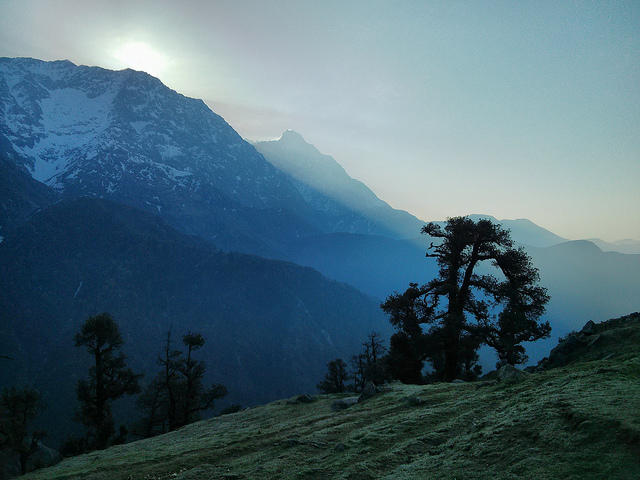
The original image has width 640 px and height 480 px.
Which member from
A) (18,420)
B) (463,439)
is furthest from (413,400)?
(18,420)

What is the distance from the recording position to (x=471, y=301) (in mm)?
28797

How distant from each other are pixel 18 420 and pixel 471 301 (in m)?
55.9

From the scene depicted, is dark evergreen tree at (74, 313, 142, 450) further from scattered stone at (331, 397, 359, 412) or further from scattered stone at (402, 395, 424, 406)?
scattered stone at (402, 395, 424, 406)

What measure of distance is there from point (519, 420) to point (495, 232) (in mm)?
21367

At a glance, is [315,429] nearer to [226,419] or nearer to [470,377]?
[226,419]

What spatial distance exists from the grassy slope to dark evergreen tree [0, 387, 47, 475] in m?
33.4

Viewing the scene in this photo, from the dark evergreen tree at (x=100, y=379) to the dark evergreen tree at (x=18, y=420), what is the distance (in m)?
6.56

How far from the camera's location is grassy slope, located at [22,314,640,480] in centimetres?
677

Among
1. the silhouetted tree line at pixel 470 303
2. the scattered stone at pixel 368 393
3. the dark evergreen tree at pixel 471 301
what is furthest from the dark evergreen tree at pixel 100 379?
the scattered stone at pixel 368 393

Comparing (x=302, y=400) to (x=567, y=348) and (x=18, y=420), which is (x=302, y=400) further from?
(x=18, y=420)

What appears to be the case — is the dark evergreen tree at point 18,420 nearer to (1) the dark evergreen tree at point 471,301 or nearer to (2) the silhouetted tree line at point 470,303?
(2) the silhouetted tree line at point 470,303

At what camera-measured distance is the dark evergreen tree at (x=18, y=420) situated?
125 ft

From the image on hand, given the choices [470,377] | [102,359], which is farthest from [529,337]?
[102,359]

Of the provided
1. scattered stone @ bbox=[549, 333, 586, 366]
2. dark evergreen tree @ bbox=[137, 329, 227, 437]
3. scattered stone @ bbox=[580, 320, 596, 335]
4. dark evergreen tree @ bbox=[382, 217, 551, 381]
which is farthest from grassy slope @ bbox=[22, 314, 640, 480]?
dark evergreen tree @ bbox=[137, 329, 227, 437]
